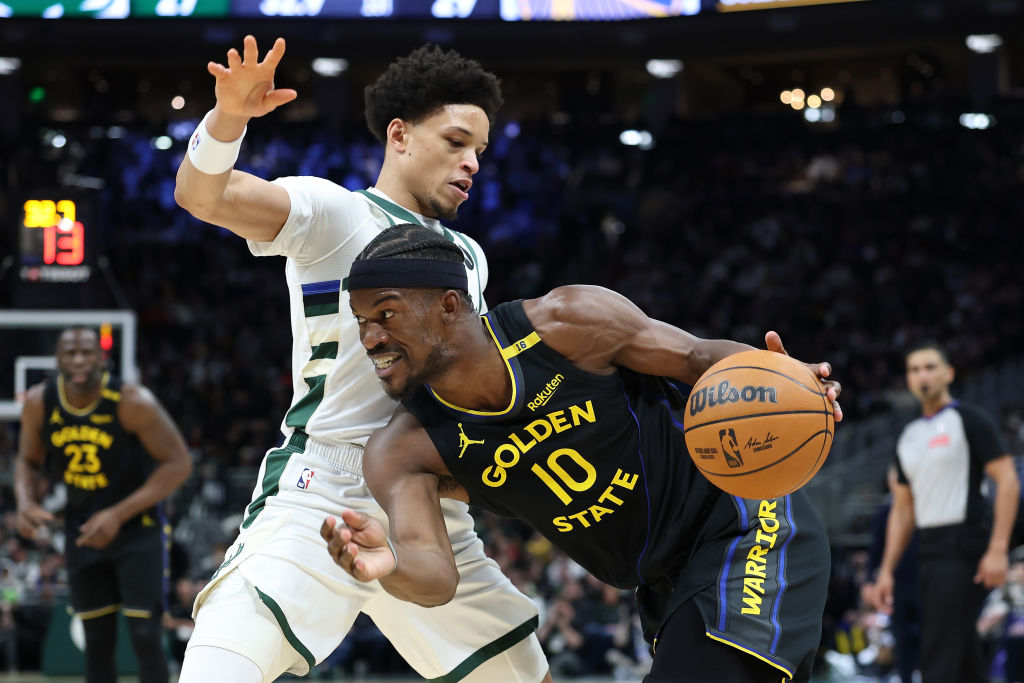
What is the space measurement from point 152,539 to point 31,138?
52.2ft

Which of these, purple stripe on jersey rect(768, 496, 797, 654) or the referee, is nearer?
purple stripe on jersey rect(768, 496, 797, 654)

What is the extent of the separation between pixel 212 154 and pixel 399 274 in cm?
53

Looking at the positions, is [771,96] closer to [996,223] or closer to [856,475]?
[996,223]

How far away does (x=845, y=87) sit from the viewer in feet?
75.5

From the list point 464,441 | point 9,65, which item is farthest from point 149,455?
point 9,65

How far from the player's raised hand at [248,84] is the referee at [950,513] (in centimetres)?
489

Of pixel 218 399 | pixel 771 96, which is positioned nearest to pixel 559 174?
pixel 771 96

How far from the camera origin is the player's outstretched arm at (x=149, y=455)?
620 centimetres

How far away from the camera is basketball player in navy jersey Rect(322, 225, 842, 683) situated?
304 centimetres

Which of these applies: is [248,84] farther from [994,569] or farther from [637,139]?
[637,139]

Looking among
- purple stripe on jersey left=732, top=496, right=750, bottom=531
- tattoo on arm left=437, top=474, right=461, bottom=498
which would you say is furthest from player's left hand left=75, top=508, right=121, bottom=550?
purple stripe on jersey left=732, top=496, right=750, bottom=531

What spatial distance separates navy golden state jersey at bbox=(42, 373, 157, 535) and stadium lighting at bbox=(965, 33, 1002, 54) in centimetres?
1623

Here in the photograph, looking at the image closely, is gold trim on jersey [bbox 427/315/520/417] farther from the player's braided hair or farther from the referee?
the referee

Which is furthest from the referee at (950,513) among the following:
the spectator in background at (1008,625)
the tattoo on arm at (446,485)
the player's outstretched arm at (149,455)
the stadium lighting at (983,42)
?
the stadium lighting at (983,42)
